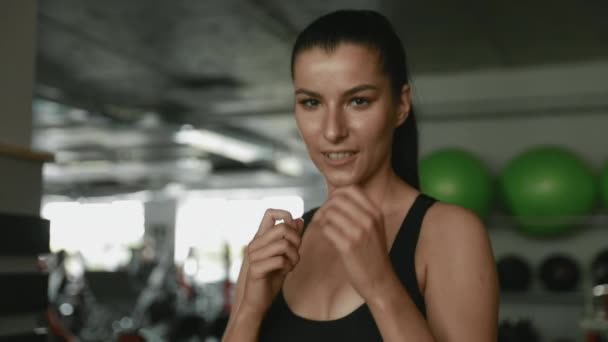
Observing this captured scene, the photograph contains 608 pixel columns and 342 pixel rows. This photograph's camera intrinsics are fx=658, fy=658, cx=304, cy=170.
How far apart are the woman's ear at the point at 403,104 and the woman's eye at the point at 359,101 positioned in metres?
0.07

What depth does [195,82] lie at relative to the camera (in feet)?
15.7

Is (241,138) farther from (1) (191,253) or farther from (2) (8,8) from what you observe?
(2) (8,8)

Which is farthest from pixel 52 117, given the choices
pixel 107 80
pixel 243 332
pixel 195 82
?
pixel 243 332

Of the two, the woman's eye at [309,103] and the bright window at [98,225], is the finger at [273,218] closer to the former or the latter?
the woman's eye at [309,103]

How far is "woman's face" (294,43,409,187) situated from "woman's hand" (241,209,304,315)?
0.08m

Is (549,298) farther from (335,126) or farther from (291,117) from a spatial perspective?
(335,126)

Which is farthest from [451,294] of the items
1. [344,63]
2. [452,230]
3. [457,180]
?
[457,180]

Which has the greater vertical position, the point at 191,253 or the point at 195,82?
the point at 195,82

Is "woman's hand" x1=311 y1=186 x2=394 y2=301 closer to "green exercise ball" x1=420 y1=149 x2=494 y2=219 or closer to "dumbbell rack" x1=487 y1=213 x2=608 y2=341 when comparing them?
"green exercise ball" x1=420 y1=149 x2=494 y2=219

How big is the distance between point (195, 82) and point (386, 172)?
13.3 feet

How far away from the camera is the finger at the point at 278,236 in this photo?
2.61 ft

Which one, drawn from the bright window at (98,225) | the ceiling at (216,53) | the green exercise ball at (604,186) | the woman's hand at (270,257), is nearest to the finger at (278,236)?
the woman's hand at (270,257)

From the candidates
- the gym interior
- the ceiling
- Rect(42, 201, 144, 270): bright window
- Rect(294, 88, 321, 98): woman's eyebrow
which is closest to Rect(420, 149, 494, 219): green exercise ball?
the gym interior

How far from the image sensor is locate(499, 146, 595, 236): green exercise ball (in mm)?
3383
